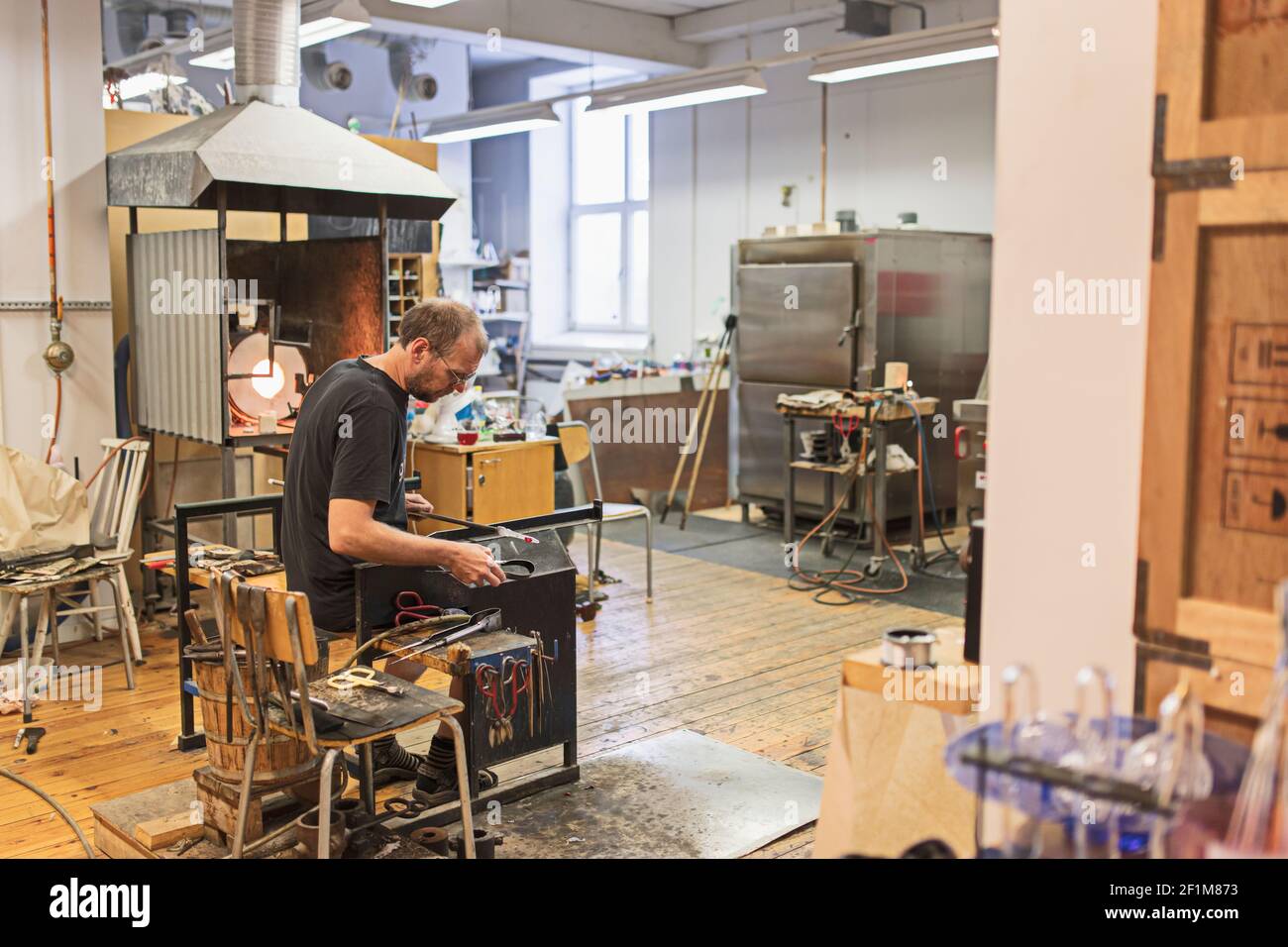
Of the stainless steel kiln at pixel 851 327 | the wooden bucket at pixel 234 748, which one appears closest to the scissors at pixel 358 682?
the wooden bucket at pixel 234 748

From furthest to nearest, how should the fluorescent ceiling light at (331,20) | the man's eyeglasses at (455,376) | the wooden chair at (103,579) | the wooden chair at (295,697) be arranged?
the fluorescent ceiling light at (331,20), the wooden chair at (103,579), the man's eyeglasses at (455,376), the wooden chair at (295,697)

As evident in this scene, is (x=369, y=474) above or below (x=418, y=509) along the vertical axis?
above

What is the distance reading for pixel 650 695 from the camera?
4711mm

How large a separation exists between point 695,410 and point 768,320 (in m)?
0.89

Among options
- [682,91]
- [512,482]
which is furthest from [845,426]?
[682,91]

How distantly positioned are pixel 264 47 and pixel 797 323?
3.81 metres

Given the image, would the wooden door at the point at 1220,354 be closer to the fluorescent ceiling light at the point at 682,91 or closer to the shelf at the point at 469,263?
the fluorescent ceiling light at the point at 682,91

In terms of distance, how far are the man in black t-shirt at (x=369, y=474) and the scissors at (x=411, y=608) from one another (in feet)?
0.52

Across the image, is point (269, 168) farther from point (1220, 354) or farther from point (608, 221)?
point (608, 221)

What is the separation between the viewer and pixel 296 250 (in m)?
5.85

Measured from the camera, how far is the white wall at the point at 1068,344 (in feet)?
6.54

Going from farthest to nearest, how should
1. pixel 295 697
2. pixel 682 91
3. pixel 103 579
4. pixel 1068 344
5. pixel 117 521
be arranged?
pixel 682 91 < pixel 117 521 < pixel 103 579 < pixel 295 697 < pixel 1068 344

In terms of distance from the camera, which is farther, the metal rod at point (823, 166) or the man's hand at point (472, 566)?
the metal rod at point (823, 166)
